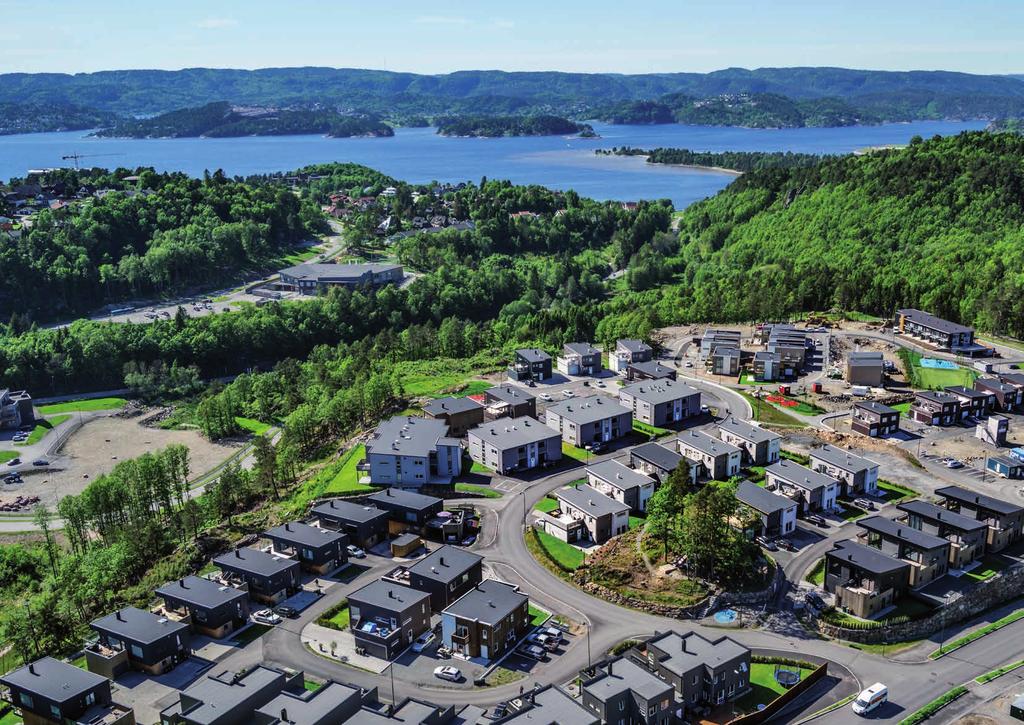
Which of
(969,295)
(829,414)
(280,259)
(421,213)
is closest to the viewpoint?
(829,414)

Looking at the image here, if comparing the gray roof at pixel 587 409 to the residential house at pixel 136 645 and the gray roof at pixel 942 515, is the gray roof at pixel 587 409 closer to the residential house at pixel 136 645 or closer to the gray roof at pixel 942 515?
the gray roof at pixel 942 515

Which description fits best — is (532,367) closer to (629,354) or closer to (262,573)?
(629,354)

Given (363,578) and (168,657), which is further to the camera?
(363,578)

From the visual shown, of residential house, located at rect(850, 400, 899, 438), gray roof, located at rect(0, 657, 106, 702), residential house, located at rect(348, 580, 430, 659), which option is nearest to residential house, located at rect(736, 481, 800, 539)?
residential house, located at rect(850, 400, 899, 438)

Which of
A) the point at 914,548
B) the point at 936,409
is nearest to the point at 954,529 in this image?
the point at 914,548

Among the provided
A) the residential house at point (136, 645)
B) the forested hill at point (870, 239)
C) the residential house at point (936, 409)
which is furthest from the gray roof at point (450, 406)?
the forested hill at point (870, 239)

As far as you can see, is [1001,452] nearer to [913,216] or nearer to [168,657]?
[168,657]

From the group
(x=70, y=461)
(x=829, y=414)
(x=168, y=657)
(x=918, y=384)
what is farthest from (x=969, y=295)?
(x=70, y=461)
